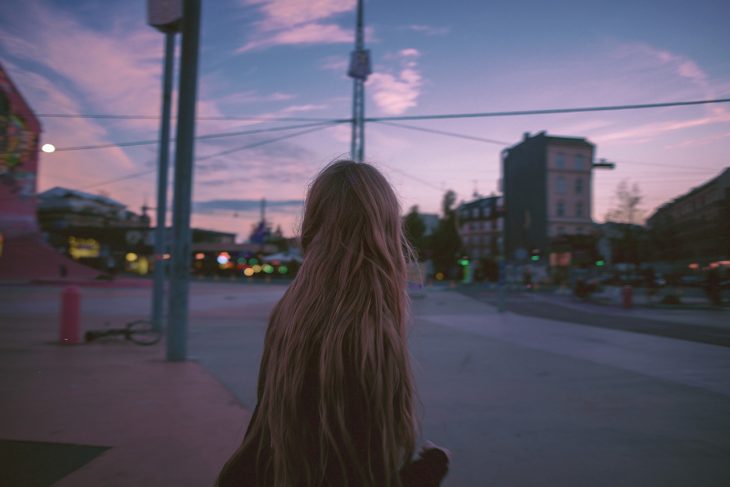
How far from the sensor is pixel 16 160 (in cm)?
587

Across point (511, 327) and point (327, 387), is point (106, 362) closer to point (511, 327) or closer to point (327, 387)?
point (327, 387)

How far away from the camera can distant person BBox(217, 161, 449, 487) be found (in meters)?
1.12

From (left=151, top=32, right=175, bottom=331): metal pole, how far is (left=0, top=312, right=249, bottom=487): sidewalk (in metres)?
2.96

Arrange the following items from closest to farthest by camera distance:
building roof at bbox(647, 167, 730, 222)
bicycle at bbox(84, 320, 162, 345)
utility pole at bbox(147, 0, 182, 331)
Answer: building roof at bbox(647, 167, 730, 222)
bicycle at bbox(84, 320, 162, 345)
utility pole at bbox(147, 0, 182, 331)

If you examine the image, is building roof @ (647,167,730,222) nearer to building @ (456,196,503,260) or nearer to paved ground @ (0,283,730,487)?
paved ground @ (0,283,730,487)

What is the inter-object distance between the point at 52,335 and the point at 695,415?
11.2 metres

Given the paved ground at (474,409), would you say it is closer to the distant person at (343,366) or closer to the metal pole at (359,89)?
the distant person at (343,366)

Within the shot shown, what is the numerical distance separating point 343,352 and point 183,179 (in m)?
6.94

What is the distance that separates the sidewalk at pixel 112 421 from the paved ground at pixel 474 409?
0.02 meters

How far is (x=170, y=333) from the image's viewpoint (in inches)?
281

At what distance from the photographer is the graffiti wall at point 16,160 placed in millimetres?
5223

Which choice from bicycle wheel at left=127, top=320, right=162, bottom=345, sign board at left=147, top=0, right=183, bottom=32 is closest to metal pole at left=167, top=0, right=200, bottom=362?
sign board at left=147, top=0, right=183, bottom=32

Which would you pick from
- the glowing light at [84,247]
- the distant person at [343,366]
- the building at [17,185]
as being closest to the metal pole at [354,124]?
the building at [17,185]

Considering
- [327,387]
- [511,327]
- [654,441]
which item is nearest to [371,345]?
[327,387]
